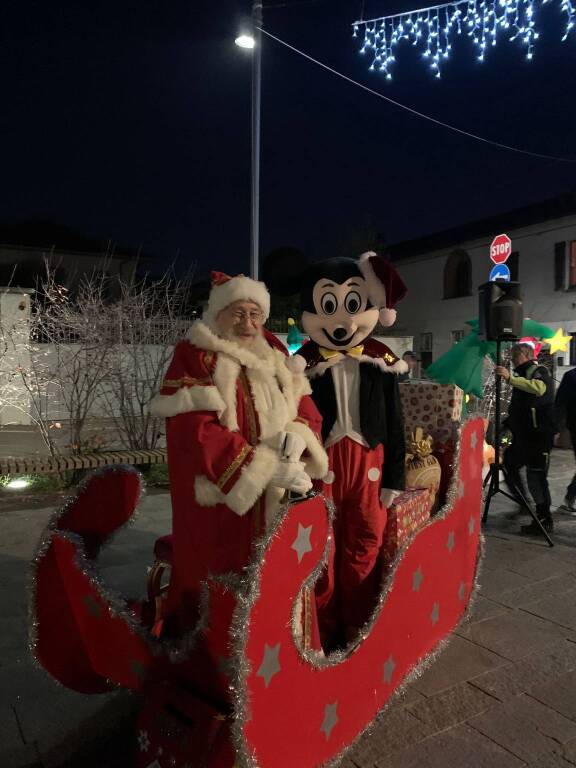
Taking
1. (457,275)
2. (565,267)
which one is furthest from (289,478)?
(457,275)

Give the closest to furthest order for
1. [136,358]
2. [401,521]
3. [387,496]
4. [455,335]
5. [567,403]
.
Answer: [387,496] → [401,521] → [567,403] → [136,358] → [455,335]

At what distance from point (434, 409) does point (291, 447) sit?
6.03ft

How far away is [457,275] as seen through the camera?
60.7ft

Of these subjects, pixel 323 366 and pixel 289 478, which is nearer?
pixel 289 478

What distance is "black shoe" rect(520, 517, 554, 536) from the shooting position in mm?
5039

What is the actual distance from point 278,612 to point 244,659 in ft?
0.55

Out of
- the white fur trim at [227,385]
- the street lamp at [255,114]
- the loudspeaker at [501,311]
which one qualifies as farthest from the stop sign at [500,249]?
the white fur trim at [227,385]

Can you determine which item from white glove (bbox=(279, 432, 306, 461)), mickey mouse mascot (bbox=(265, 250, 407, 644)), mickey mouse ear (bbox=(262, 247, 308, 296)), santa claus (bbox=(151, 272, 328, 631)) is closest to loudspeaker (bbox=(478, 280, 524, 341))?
mickey mouse mascot (bbox=(265, 250, 407, 644))

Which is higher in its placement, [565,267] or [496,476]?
[565,267]

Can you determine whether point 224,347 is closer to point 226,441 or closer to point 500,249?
point 226,441

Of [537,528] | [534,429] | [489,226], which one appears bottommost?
[537,528]

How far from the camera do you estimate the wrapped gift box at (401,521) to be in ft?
8.89

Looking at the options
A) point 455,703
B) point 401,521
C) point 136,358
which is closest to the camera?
point 455,703

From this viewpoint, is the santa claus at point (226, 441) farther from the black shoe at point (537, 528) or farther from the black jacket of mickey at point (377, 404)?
the black shoe at point (537, 528)
